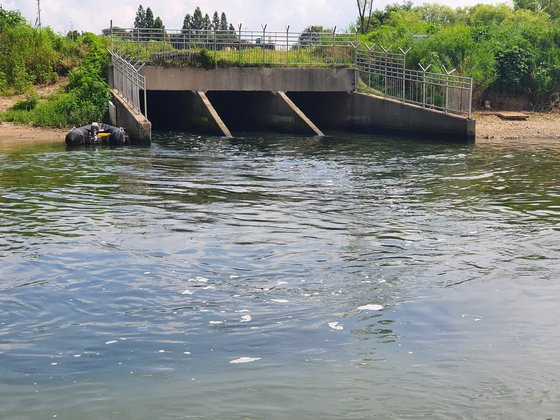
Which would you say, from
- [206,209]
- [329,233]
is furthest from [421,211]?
[206,209]

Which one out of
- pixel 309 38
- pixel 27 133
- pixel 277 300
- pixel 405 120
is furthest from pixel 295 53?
pixel 277 300

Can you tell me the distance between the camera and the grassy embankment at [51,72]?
1270 inches

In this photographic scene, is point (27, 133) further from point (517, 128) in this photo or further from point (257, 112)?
point (517, 128)

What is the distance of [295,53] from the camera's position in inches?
1517

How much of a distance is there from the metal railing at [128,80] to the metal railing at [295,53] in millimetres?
1458

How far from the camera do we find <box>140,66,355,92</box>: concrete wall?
34.9 metres

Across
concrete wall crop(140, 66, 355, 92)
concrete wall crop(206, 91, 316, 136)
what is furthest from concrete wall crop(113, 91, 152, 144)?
concrete wall crop(206, 91, 316, 136)

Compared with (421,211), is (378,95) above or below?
above

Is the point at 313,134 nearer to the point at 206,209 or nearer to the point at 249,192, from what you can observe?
the point at 249,192

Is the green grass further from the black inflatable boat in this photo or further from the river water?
the river water

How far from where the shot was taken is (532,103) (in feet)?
128

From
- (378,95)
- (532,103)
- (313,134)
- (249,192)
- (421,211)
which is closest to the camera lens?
(421,211)

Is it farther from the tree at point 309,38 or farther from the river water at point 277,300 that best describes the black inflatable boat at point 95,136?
the tree at point 309,38

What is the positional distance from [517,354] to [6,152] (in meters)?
20.6
